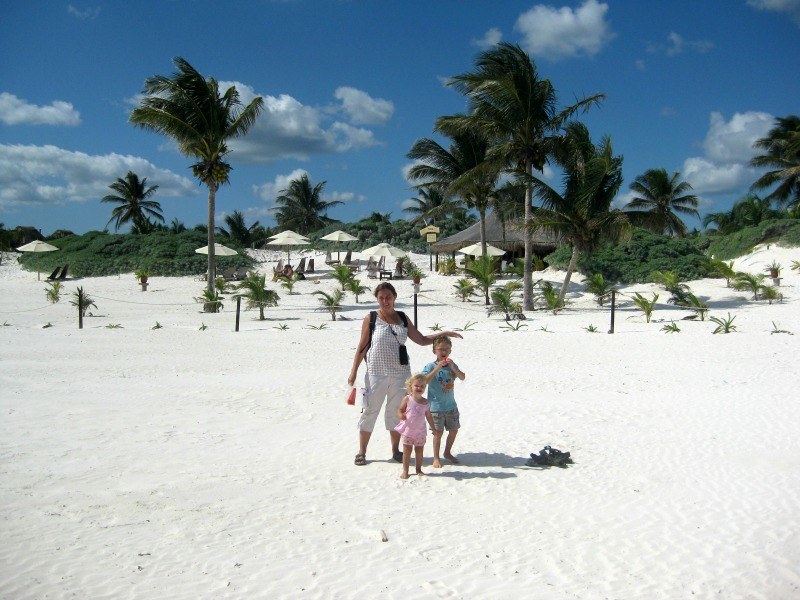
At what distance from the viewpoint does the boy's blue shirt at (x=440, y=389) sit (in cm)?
512

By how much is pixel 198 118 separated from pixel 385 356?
1682cm

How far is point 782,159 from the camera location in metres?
30.5

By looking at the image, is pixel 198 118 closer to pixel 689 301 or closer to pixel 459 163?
pixel 459 163

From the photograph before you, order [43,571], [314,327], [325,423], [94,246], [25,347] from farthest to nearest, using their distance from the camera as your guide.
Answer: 1. [94,246]
2. [314,327]
3. [25,347]
4. [325,423]
5. [43,571]

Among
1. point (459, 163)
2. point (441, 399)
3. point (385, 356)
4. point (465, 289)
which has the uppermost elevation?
point (459, 163)

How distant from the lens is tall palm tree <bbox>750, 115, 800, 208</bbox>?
29922 millimetres

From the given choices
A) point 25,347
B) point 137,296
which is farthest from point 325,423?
point 137,296

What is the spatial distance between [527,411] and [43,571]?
17.0 ft

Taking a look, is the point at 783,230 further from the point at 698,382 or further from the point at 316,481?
the point at 316,481

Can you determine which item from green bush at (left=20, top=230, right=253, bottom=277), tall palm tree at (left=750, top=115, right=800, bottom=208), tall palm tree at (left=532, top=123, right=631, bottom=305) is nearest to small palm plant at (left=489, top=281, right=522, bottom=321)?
tall palm tree at (left=532, top=123, right=631, bottom=305)

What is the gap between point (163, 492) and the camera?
4.44 meters

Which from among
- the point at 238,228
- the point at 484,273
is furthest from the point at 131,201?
the point at 484,273

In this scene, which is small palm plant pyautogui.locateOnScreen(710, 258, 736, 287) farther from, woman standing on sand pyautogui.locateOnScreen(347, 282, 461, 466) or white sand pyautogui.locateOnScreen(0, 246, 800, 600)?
woman standing on sand pyautogui.locateOnScreen(347, 282, 461, 466)

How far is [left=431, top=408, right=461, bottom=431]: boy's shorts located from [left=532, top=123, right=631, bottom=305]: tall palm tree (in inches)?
539
